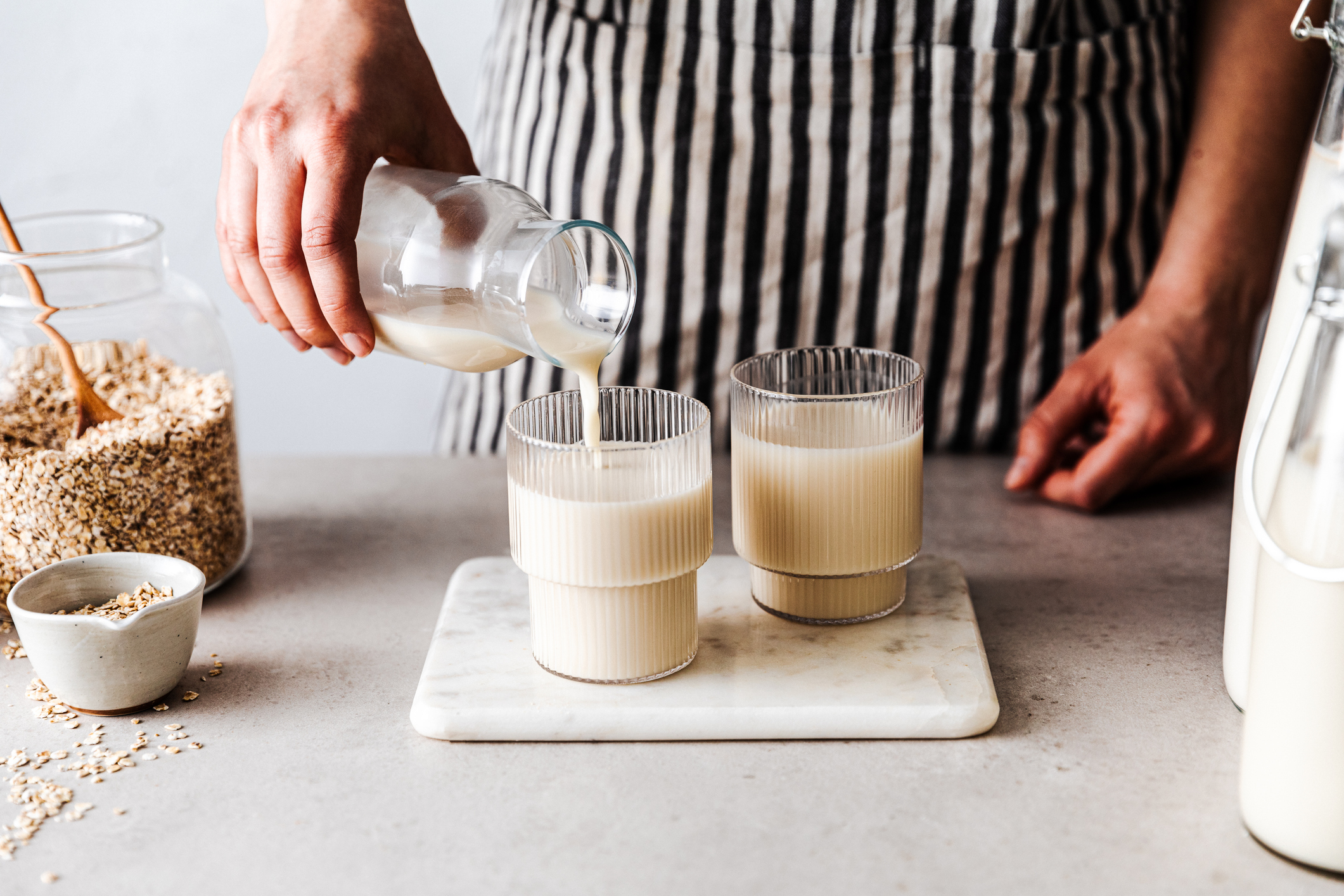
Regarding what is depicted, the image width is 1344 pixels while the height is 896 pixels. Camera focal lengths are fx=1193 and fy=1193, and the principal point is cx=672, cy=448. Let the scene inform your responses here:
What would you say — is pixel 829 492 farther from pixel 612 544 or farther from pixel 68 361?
pixel 68 361

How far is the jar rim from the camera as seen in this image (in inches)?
35.7

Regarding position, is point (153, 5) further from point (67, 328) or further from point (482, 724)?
point (482, 724)

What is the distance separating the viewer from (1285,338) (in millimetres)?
699

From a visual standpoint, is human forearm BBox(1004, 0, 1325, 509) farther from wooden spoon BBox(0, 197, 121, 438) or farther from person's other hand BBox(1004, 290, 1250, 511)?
wooden spoon BBox(0, 197, 121, 438)

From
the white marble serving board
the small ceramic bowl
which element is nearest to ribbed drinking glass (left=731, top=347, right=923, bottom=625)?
the white marble serving board

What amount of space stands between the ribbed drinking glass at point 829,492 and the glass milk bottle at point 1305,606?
0.90 feet

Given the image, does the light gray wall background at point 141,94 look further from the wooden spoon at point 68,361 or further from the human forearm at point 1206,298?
the human forearm at point 1206,298

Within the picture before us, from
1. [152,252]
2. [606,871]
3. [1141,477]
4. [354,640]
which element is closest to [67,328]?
[152,252]

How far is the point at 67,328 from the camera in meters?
0.95

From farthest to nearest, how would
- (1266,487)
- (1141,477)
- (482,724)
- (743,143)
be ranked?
(743,143)
(1141,477)
(482,724)
(1266,487)

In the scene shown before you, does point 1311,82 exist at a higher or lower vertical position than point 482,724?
Answer: higher

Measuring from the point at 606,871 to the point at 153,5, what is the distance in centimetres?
176

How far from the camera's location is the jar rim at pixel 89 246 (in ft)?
2.97

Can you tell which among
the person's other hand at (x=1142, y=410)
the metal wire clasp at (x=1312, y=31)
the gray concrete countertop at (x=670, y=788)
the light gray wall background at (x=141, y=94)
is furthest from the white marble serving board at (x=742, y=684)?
the light gray wall background at (x=141, y=94)
